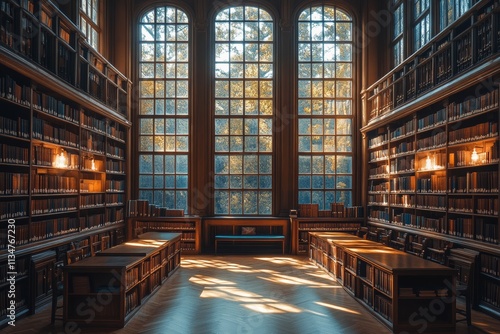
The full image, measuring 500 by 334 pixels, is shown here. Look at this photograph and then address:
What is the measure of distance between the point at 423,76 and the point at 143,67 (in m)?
7.21

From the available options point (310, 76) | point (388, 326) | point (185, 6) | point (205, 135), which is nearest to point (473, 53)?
point (388, 326)

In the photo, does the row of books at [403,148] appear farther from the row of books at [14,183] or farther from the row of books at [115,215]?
the row of books at [14,183]

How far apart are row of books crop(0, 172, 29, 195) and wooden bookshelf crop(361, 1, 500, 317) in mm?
6249

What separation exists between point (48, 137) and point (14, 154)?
1.06m

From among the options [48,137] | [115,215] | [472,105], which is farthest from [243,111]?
[472,105]

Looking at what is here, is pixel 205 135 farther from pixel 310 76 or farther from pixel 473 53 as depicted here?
pixel 473 53

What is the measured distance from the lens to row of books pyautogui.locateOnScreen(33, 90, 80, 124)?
6500 millimetres

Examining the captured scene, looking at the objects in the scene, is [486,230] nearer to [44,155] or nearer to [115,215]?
[44,155]

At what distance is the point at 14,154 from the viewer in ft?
19.1

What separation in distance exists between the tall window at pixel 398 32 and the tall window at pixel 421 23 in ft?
1.58

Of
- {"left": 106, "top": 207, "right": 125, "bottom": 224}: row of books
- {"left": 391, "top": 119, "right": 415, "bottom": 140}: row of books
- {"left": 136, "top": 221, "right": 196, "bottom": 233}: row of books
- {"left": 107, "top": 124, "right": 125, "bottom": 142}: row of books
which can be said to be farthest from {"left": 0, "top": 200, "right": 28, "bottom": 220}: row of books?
{"left": 391, "top": 119, "right": 415, "bottom": 140}: row of books

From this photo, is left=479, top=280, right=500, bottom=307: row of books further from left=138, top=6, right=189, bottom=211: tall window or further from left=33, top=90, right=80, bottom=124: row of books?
left=138, top=6, right=189, bottom=211: tall window

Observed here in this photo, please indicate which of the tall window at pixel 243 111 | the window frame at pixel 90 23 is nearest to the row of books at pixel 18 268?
the window frame at pixel 90 23

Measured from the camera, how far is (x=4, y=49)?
524cm
